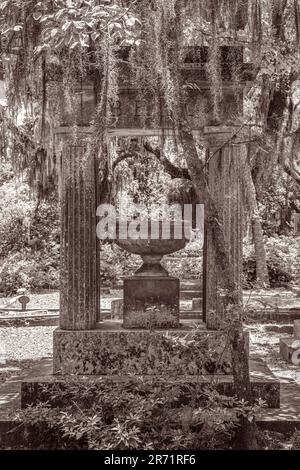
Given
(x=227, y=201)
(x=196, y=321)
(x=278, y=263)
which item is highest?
(x=227, y=201)

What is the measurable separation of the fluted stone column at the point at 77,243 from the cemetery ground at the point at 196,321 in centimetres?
69

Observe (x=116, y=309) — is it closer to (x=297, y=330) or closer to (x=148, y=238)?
(x=297, y=330)

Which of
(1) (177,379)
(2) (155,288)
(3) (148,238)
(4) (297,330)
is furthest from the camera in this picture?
(4) (297,330)

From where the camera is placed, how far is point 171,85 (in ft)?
16.3

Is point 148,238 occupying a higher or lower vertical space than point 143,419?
higher

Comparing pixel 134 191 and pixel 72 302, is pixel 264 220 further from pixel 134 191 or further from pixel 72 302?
pixel 72 302

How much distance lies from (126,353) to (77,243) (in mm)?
1185

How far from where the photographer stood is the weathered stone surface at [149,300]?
659cm

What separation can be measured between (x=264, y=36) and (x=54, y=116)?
7.13 ft

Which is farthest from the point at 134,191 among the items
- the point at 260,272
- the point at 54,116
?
the point at 54,116

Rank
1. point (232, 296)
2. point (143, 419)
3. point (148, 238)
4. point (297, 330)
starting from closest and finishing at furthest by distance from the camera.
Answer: point (143, 419) → point (232, 296) → point (148, 238) → point (297, 330)

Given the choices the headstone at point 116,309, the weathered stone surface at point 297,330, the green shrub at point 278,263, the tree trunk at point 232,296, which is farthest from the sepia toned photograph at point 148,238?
the green shrub at point 278,263

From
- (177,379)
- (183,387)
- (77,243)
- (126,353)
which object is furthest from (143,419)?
(77,243)

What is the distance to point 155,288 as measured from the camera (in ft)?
21.7
